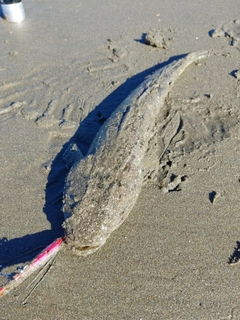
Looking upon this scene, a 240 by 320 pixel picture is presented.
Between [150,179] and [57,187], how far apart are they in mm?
1240

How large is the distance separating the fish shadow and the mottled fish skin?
0.40 metres

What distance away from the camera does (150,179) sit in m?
4.66

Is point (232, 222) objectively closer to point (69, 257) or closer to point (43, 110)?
point (69, 257)

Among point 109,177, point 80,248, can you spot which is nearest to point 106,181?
point 109,177

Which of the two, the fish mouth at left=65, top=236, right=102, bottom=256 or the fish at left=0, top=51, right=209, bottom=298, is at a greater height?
the fish at left=0, top=51, right=209, bottom=298

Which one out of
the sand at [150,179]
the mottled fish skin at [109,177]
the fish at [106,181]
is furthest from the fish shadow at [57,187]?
the mottled fish skin at [109,177]

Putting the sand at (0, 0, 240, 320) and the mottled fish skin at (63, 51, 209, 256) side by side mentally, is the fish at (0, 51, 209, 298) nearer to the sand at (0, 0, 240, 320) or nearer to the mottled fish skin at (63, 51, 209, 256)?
the mottled fish skin at (63, 51, 209, 256)

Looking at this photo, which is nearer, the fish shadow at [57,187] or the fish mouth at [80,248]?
the fish mouth at [80,248]

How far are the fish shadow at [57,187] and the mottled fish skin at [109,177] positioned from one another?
1.32 feet

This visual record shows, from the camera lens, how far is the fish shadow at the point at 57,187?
13.1 ft

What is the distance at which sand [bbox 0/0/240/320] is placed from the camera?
3.65 m

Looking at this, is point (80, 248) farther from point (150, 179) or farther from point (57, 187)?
point (150, 179)

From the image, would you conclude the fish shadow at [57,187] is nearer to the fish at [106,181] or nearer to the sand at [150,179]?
the sand at [150,179]

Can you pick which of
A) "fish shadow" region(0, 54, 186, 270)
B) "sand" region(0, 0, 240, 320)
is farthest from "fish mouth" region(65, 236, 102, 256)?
"fish shadow" region(0, 54, 186, 270)
